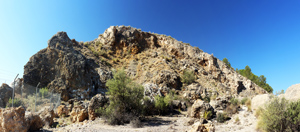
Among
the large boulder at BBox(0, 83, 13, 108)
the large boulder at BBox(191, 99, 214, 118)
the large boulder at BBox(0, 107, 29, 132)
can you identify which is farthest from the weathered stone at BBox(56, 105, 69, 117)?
the large boulder at BBox(191, 99, 214, 118)

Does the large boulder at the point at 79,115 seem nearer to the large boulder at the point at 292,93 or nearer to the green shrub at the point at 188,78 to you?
the large boulder at the point at 292,93

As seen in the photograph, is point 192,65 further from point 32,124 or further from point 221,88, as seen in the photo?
point 32,124

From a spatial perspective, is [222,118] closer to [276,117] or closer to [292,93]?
[292,93]

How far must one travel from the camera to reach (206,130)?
217 inches

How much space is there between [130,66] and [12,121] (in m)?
21.5

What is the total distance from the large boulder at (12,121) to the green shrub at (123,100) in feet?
14.2

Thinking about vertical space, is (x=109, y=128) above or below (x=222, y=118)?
below

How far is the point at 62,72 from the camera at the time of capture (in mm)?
19078

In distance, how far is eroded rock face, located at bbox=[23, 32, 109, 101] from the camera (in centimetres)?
1783

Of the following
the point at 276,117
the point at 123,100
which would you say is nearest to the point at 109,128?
the point at 123,100

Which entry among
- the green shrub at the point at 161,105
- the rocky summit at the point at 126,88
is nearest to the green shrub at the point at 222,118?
the rocky summit at the point at 126,88

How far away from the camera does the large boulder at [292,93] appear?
275 inches

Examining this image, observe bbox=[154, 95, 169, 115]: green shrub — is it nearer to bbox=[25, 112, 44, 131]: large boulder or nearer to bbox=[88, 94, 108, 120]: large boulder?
bbox=[88, 94, 108, 120]: large boulder

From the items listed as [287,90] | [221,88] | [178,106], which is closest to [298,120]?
[287,90]
